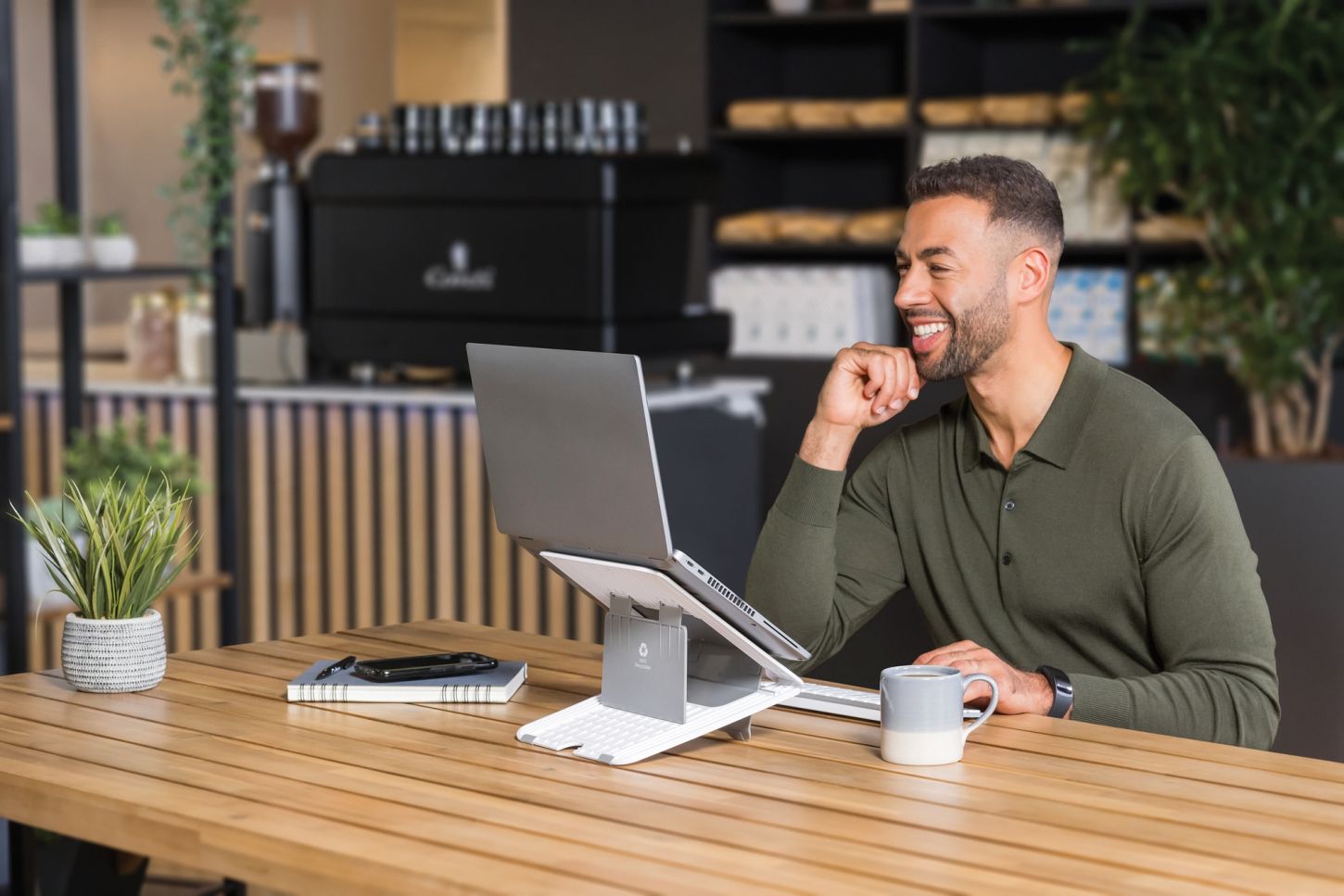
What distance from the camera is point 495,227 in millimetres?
3973

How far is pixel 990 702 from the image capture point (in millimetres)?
1822

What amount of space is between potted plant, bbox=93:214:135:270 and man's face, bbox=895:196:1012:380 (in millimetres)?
1868

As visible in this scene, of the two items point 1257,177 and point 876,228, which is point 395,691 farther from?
point 876,228

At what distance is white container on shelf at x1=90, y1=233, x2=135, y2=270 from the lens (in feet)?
11.4

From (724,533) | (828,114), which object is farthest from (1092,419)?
(828,114)

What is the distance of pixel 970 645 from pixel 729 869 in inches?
22.5

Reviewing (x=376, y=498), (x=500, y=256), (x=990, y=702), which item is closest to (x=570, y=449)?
(x=990, y=702)

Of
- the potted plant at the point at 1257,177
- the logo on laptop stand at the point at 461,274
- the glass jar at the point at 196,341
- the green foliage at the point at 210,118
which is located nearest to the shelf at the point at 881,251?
the potted plant at the point at 1257,177

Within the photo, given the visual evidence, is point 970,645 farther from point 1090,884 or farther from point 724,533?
point 724,533

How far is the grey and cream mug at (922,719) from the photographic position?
5.44ft

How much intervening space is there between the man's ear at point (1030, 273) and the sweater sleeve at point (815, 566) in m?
0.29

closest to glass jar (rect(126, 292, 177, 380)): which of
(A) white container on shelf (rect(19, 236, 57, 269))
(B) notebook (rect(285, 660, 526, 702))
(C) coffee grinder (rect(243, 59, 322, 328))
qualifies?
(C) coffee grinder (rect(243, 59, 322, 328))

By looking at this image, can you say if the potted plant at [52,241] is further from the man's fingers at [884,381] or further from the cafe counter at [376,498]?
the man's fingers at [884,381]

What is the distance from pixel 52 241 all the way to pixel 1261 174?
2714 mm
